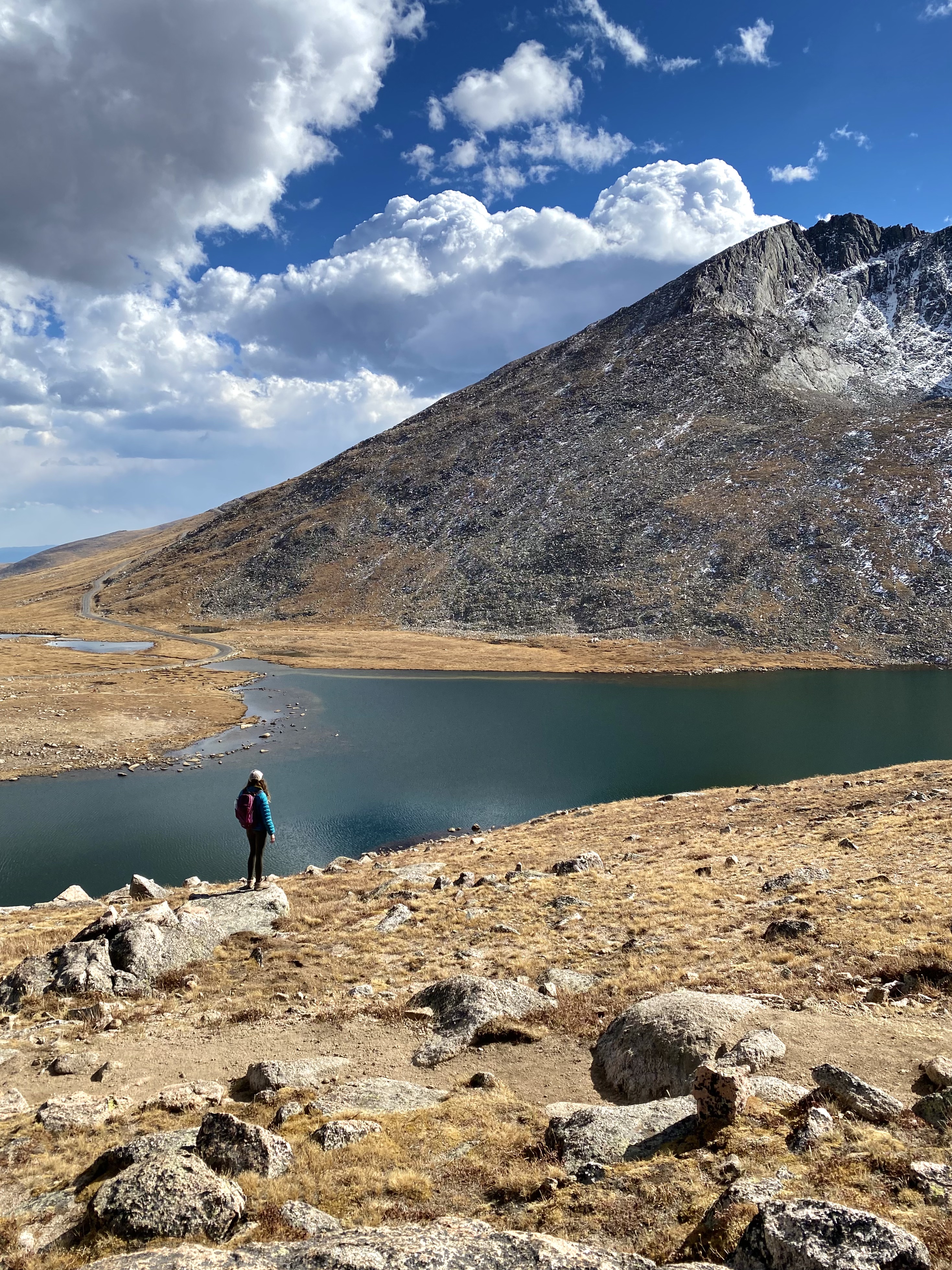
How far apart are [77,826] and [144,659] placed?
69.2 meters

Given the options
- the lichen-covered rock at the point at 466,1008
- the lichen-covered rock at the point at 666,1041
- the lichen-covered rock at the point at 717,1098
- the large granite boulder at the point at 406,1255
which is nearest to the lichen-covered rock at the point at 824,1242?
the large granite boulder at the point at 406,1255

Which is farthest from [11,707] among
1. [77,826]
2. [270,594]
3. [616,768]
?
[270,594]

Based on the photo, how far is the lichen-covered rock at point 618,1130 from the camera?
8.40 meters

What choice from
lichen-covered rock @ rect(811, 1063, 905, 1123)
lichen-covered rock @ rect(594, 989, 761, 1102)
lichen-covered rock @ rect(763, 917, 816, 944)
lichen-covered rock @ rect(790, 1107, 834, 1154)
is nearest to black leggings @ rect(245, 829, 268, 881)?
lichen-covered rock @ rect(594, 989, 761, 1102)

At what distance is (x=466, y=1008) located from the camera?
1307cm

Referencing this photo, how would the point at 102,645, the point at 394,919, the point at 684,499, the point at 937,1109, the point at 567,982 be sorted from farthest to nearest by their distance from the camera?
the point at 684,499 → the point at 102,645 → the point at 394,919 → the point at 567,982 → the point at 937,1109

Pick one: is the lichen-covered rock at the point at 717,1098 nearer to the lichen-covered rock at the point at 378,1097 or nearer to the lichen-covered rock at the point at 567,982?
the lichen-covered rock at the point at 378,1097

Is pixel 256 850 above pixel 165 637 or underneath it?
underneath

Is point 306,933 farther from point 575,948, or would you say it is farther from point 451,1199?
point 451,1199

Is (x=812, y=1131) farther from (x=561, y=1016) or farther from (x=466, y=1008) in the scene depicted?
(x=466, y=1008)

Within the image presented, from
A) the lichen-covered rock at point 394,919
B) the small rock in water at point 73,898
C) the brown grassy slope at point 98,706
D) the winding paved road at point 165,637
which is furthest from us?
the winding paved road at point 165,637

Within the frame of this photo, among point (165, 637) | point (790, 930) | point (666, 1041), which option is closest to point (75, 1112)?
point (666, 1041)

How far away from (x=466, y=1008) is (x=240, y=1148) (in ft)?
17.8

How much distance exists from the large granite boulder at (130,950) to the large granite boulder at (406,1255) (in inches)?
363
